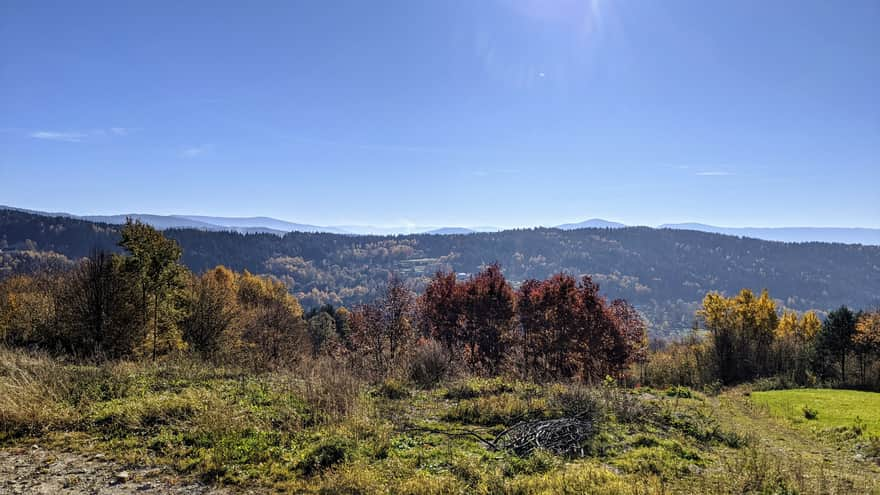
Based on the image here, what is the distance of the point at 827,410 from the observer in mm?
16578

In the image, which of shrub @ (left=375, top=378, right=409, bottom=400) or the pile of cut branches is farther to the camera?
shrub @ (left=375, top=378, right=409, bottom=400)

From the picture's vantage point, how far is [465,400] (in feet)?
38.1

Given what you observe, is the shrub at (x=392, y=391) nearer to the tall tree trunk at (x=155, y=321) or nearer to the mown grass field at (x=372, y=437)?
the mown grass field at (x=372, y=437)

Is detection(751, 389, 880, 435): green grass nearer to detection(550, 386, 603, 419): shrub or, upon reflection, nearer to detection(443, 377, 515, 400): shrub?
detection(550, 386, 603, 419): shrub

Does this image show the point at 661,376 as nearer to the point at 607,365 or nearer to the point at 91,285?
the point at 607,365

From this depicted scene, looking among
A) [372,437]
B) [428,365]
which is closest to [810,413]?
[428,365]

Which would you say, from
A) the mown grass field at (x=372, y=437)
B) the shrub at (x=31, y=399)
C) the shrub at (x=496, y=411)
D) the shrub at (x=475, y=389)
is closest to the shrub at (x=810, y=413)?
the mown grass field at (x=372, y=437)

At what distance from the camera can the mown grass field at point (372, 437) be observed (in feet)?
21.6

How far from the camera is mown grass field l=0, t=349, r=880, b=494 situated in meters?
6.57

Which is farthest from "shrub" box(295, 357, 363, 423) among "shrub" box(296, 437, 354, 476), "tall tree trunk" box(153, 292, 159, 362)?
"tall tree trunk" box(153, 292, 159, 362)

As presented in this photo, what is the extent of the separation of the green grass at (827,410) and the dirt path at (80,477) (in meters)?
17.6

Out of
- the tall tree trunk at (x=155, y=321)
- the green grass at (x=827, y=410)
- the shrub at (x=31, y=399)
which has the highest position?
the shrub at (x=31, y=399)

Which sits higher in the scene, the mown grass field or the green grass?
the mown grass field

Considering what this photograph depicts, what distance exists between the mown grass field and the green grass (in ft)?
6.98
